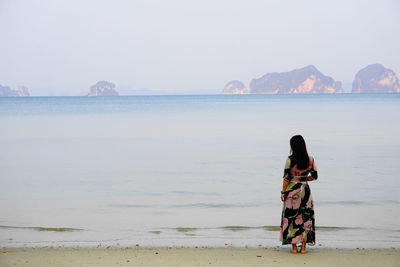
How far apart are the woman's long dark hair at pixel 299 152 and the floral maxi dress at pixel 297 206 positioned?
52mm

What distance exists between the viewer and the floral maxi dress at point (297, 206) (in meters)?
5.42

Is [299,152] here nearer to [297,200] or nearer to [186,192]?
[297,200]

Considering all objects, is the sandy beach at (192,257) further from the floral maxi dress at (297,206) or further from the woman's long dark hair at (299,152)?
the woman's long dark hair at (299,152)

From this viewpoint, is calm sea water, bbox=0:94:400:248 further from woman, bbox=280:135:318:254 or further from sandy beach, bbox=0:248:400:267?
woman, bbox=280:135:318:254

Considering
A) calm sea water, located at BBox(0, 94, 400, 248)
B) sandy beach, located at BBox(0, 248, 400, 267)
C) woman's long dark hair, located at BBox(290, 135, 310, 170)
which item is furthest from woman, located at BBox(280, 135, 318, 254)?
calm sea water, located at BBox(0, 94, 400, 248)

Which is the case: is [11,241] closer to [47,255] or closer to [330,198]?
[47,255]

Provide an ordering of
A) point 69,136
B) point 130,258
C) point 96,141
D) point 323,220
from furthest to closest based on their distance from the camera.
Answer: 1. point 69,136
2. point 96,141
3. point 323,220
4. point 130,258

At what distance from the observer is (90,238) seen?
22.5 ft

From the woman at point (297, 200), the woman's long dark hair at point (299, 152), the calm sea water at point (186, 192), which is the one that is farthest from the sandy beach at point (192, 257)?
the woman's long dark hair at point (299, 152)

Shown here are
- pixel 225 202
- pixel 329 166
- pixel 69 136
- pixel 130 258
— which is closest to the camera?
pixel 130 258

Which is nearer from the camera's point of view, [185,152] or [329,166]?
[329,166]

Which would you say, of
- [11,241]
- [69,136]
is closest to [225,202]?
[11,241]

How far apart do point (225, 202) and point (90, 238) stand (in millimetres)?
2837

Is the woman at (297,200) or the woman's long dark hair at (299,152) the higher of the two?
the woman's long dark hair at (299,152)
